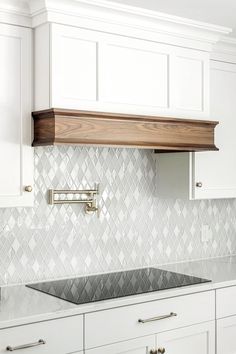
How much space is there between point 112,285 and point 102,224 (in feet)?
1.55

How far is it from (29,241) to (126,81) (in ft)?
3.44

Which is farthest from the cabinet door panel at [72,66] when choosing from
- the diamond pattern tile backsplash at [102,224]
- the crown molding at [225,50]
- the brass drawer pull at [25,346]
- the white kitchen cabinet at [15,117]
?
the brass drawer pull at [25,346]

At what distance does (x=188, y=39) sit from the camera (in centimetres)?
346

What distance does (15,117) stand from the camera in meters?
2.98

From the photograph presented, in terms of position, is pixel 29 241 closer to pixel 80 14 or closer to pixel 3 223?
pixel 3 223

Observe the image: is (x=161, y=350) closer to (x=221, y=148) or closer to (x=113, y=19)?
(x=221, y=148)

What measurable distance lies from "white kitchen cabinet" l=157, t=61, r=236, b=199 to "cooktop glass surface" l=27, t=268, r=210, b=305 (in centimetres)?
56

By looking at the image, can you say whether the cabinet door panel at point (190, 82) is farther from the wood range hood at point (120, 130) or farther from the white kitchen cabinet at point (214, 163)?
the white kitchen cabinet at point (214, 163)

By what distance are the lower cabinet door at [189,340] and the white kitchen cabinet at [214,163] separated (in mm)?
833

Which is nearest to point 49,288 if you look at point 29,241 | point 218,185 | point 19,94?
point 29,241

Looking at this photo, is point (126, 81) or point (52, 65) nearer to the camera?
point (52, 65)

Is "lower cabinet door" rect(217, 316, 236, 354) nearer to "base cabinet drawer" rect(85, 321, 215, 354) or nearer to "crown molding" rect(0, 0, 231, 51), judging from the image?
"base cabinet drawer" rect(85, 321, 215, 354)

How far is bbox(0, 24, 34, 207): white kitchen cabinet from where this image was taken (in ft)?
9.63

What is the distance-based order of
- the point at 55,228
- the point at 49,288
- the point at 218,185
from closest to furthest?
the point at 49,288, the point at 55,228, the point at 218,185
